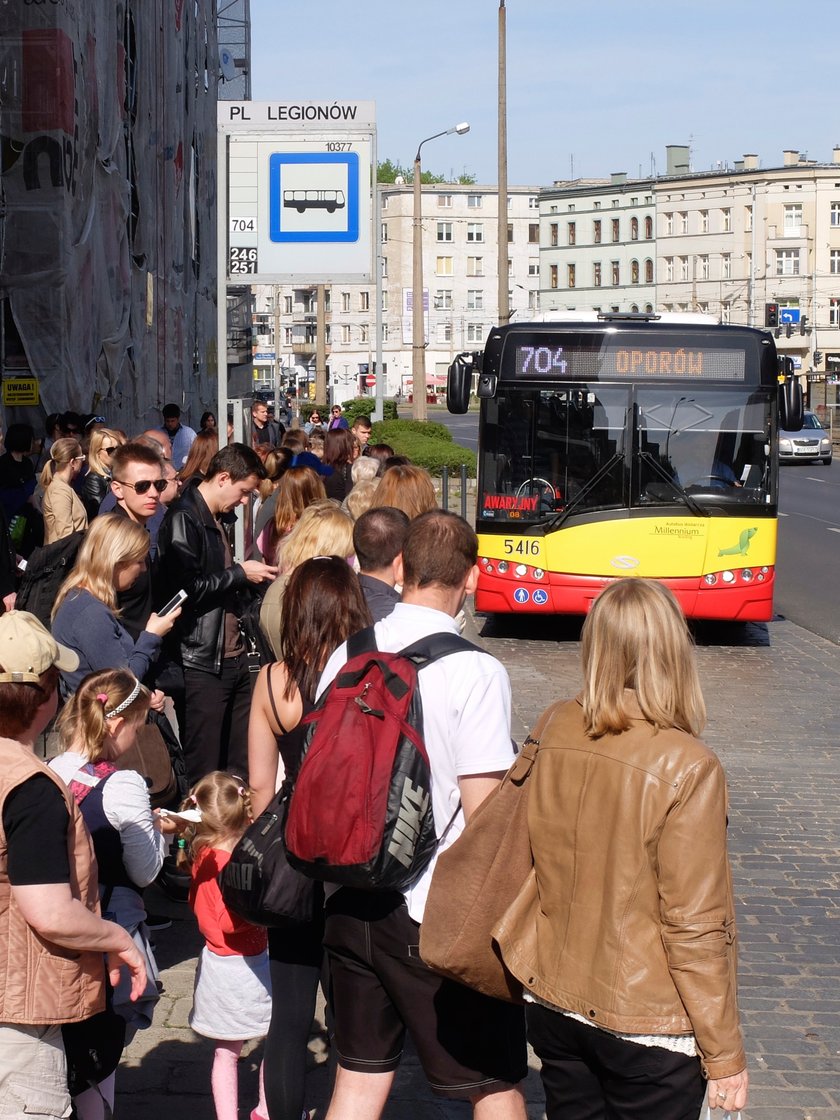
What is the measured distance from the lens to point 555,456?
1381cm

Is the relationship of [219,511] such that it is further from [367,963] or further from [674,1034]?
[674,1034]

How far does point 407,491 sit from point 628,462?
20.0 ft

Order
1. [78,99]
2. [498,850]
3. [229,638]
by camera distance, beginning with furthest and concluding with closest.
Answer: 1. [78,99]
2. [229,638]
3. [498,850]

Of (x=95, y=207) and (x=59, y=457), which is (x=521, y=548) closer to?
(x=59, y=457)

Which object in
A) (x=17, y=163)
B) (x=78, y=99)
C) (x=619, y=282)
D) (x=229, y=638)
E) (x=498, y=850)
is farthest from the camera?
(x=619, y=282)

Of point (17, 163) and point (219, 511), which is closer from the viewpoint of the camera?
point (219, 511)

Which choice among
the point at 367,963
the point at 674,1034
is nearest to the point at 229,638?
the point at 367,963

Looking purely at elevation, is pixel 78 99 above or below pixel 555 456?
above

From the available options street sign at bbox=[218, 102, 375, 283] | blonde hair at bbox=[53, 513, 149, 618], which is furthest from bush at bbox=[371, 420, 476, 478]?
blonde hair at bbox=[53, 513, 149, 618]

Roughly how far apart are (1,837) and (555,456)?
11.1 m

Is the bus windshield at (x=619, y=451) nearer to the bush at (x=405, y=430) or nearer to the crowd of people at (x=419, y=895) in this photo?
the crowd of people at (x=419, y=895)

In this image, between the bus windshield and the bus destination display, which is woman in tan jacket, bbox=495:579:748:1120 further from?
the bus destination display

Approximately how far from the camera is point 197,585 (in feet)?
21.2

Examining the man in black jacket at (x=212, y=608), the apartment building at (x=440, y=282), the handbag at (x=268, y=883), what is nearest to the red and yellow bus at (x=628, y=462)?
the man in black jacket at (x=212, y=608)
